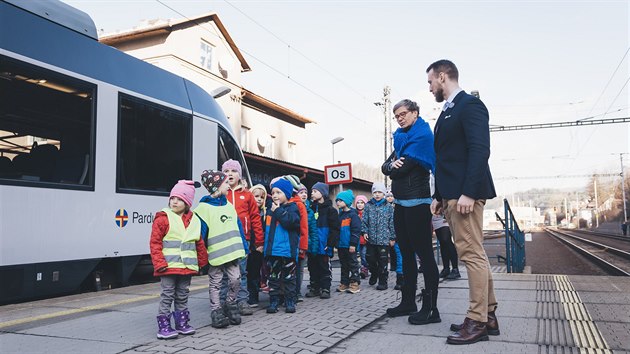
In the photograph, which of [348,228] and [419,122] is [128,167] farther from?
[419,122]

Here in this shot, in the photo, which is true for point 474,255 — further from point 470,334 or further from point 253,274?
point 253,274

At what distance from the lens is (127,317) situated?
16.8ft

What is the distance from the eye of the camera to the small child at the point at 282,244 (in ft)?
18.0

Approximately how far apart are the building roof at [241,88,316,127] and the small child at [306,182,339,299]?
21327 mm

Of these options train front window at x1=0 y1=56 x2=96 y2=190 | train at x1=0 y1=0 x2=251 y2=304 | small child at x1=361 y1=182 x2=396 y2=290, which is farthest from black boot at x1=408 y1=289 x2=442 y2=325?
train front window at x1=0 y1=56 x2=96 y2=190

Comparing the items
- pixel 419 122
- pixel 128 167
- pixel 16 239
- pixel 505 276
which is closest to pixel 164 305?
pixel 16 239

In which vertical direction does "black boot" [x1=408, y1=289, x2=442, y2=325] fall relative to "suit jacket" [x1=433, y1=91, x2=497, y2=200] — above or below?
below

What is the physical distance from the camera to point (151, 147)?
310 inches

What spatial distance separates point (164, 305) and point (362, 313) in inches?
77.7

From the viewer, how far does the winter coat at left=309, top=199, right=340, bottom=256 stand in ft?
22.2

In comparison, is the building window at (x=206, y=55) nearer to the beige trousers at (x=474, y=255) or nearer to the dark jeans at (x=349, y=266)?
the dark jeans at (x=349, y=266)

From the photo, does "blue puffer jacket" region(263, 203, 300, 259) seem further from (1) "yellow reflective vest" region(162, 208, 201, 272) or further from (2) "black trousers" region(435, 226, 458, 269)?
(2) "black trousers" region(435, 226, 458, 269)

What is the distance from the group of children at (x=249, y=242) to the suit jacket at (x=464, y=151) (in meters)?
1.88

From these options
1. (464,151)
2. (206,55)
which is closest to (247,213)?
(464,151)
